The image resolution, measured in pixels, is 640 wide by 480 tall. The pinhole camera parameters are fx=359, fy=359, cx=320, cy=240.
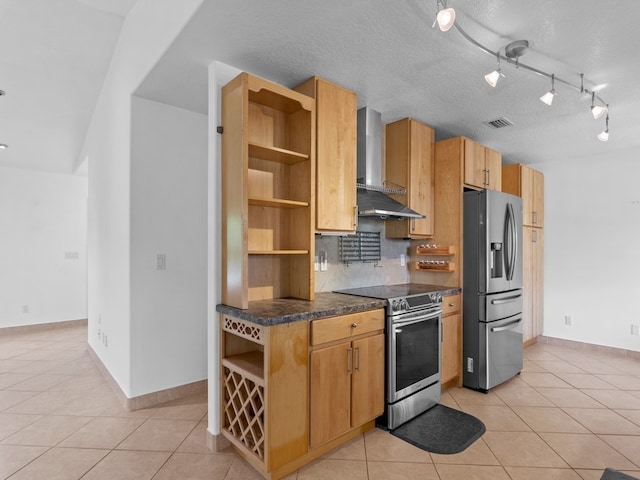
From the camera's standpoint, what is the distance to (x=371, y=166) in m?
3.14

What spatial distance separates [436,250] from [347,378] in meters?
1.77

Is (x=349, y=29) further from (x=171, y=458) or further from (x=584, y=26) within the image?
(x=171, y=458)

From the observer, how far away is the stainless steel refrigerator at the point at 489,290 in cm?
324

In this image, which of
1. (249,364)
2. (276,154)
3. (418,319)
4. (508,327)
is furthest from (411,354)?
(276,154)

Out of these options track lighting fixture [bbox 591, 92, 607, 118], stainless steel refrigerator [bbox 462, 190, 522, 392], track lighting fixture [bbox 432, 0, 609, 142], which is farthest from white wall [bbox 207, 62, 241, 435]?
track lighting fixture [bbox 591, 92, 607, 118]

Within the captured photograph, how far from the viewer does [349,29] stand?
1994mm

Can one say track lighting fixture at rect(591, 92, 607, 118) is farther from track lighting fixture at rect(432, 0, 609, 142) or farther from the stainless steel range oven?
the stainless steel range oven

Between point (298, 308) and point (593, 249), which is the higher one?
point (593, 249)

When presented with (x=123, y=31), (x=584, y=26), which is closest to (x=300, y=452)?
(x=584, y=26)

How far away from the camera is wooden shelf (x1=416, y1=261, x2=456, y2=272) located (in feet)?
11.3

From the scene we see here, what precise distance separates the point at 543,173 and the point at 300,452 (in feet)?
15.8

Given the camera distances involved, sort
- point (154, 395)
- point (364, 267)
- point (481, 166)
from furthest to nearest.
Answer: point (481, 166), point (364, 267), point (154, 395)

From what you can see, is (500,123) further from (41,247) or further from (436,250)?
(41,247)

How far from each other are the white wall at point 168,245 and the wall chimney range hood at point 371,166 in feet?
4.56
